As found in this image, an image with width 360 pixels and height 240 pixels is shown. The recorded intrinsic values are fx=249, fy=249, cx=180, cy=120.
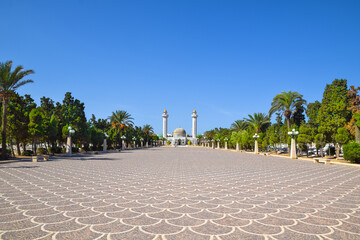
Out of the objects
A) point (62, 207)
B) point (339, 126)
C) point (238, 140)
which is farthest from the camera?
point (238, 140)

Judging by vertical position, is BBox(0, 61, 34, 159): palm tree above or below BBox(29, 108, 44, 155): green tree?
above

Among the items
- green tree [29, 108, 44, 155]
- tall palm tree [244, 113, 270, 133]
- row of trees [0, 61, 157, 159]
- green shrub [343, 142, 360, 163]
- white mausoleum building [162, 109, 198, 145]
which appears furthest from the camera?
white mausoleum building [162, 109, 198, 145]

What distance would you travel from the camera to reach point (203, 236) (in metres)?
3.90

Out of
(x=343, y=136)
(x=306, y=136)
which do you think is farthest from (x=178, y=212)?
(x=306, y=136)

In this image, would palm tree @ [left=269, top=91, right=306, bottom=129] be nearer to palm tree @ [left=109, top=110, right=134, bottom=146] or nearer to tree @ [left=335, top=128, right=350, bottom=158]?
tree @ [left=335, top=128, right=350, bottom=158]

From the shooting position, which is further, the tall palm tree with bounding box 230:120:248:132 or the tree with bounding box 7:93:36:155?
the tall palm tree with bounding box 230:120:248:132

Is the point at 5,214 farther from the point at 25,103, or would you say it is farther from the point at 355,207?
the point at 25,103

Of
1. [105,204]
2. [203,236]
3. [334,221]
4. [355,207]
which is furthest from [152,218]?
[355,207]

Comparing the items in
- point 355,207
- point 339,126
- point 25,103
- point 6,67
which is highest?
point 6,67

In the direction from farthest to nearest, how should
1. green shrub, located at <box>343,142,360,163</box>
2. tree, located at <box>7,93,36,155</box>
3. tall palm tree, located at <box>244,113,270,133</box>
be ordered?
tall palm tree, located at <box>244,113,270,133</box>
tree, located at <box>7,93,36,155</box>
green shrub, located at <box>343,142,360,163</box>

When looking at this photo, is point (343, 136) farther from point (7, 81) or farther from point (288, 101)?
point (7, 81)

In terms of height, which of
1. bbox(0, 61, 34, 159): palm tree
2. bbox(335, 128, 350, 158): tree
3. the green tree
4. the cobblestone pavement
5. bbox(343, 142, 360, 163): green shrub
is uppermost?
bbox(0, 61, 34, 159): palm tree

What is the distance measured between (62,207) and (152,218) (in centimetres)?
224

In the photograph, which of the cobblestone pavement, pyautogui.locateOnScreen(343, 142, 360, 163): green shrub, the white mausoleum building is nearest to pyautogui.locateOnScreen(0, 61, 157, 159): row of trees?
the cobblestone pavement
